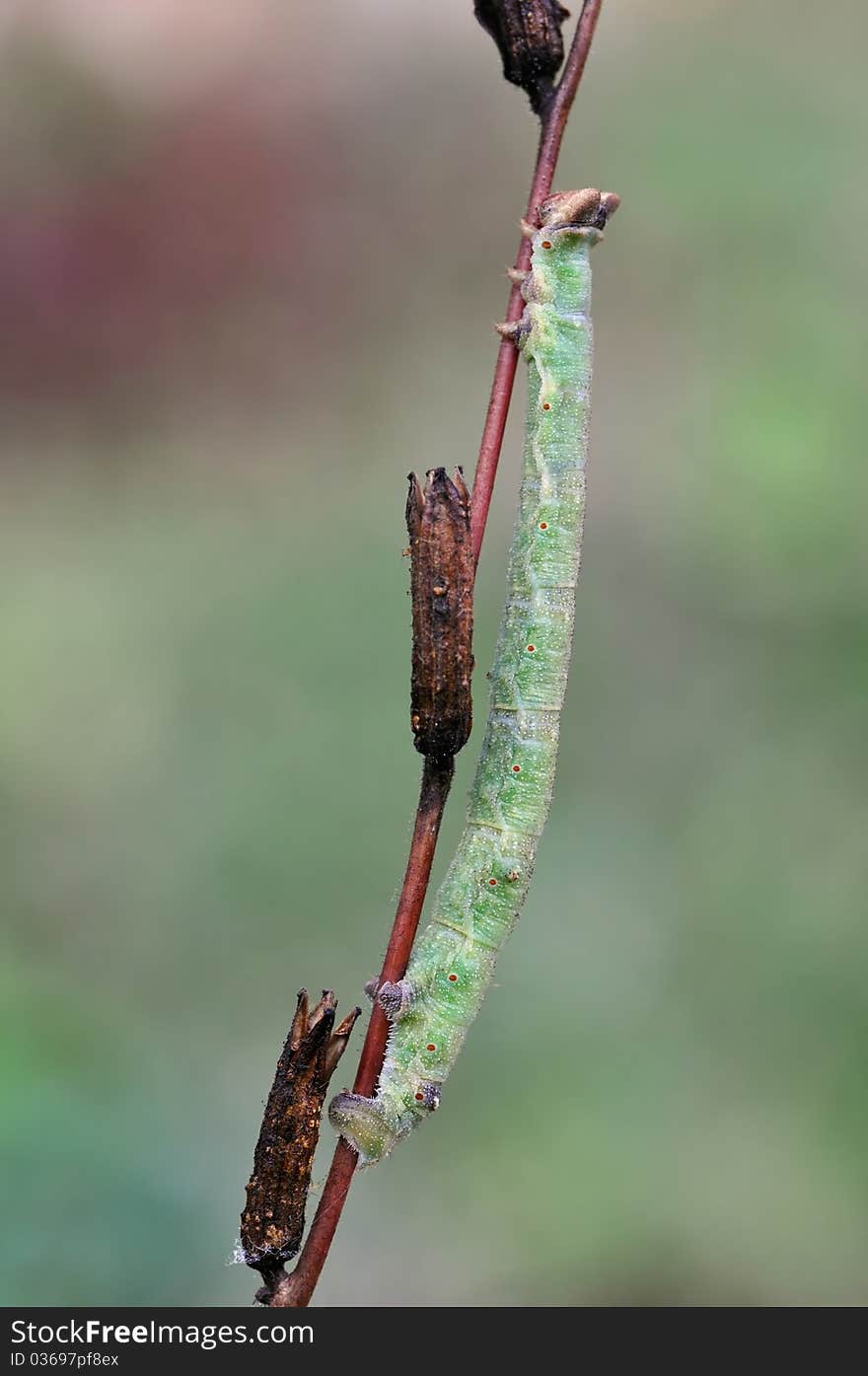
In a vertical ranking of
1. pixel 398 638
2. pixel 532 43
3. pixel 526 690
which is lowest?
pixel 526 690

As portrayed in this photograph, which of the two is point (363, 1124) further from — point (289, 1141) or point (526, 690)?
point (526, 690)

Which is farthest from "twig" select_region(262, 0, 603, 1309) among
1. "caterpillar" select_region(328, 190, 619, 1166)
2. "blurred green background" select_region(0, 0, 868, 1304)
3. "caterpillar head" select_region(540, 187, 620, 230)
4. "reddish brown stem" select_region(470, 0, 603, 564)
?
"blurred green background" select_region(0, 0, 868, 1304)

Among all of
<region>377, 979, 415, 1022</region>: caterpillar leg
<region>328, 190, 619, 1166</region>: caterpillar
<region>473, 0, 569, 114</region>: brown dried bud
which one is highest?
<region>473, 0, 569, 114</region>: brown dried bud

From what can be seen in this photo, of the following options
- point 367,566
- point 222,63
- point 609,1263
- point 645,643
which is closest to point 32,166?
point 222,63

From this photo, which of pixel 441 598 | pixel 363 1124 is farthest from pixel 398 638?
pixel 441 598

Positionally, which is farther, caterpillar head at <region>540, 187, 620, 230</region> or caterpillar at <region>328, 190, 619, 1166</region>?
caterpillar head at <region>540, 187, 620, 230</region>

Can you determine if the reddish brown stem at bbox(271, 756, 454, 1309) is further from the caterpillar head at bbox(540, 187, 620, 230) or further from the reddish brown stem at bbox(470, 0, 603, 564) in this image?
the caterpillar head at bbox(540, 187, 620, 230)
